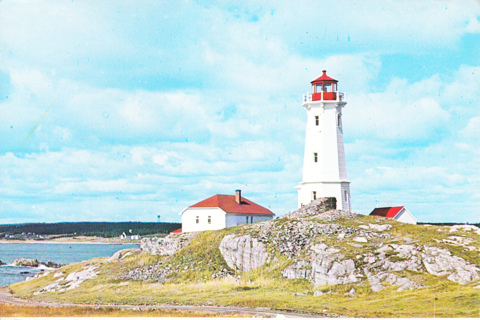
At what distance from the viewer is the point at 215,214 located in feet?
216

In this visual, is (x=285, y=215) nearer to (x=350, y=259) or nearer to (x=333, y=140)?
(x=333, y=140)

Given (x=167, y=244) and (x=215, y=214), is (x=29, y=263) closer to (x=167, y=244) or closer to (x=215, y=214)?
(x=215, y=214)

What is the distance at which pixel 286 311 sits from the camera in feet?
120

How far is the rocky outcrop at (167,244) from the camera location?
58.0 metres

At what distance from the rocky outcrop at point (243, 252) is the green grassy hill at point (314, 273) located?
1.98ft

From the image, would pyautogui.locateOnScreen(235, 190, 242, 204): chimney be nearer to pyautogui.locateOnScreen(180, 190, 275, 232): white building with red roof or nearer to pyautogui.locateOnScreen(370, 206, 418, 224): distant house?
pyautogui.locateOnScreen(180, 190, 275, 232): white building with red roof

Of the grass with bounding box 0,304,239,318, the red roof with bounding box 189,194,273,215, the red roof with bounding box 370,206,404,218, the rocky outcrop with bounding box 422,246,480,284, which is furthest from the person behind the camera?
the red roof with bounding box 189,194,273,215

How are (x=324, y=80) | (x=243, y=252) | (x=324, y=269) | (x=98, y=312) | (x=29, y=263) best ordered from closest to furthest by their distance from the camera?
(x=98, y=312) < (x=324, y=269) < (x=243, y=252) < (x=324, y=80) < (x=29, y=263)

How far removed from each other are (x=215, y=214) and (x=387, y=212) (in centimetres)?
1827

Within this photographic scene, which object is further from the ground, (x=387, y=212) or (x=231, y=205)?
(x=231, y=205)

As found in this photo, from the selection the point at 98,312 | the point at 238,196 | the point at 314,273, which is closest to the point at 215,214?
the point at 238,196

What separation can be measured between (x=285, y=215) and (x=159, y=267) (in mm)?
13054

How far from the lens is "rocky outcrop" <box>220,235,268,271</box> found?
165 ft

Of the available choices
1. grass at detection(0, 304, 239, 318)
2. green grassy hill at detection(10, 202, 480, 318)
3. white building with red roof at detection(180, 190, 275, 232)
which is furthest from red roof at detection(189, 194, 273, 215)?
grass at detection(0, 304, 239, 318)
